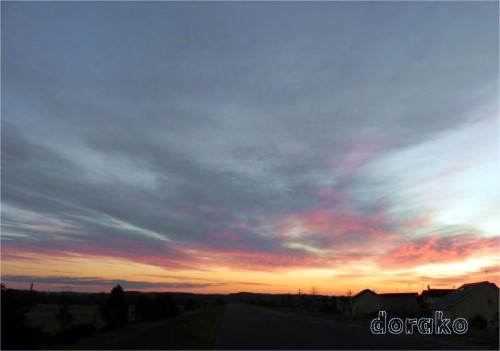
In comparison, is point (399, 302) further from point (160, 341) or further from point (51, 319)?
point (160, 341)

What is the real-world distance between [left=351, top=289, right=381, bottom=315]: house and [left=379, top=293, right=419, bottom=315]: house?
127 centimetres

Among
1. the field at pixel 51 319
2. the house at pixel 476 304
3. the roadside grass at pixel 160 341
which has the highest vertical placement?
the house at pixel 476 304

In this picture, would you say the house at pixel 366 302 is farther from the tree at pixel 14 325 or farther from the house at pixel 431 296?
the tree at pixel 14 325

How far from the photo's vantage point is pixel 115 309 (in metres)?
65.6

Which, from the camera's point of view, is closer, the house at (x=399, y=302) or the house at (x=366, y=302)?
the house at (x=399, y=302)

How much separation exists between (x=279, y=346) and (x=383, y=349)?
5382 millimetres

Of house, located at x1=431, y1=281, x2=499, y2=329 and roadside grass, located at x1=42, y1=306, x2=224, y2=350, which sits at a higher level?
house, located at x1=431, y1=281, x2=499, y2=329

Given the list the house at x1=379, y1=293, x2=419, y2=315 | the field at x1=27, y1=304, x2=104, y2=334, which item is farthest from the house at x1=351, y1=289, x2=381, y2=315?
the field at x1=27, y1=304, x2=104, y2=334

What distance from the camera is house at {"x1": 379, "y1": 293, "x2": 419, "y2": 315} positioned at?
338 feet

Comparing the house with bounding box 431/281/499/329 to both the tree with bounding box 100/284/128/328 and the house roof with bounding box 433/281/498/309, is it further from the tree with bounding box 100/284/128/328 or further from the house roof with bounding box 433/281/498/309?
the tree with bounding box 100/284/128/328

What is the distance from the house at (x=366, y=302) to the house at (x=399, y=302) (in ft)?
4.15

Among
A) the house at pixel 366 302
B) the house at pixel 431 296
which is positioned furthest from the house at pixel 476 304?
the house at pixel 366 302

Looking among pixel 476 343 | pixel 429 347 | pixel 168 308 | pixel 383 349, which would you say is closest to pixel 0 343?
pixel 383 349

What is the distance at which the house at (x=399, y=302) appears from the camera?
102938 mm
